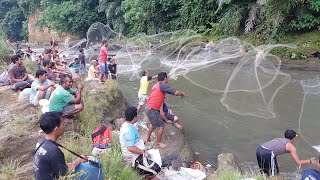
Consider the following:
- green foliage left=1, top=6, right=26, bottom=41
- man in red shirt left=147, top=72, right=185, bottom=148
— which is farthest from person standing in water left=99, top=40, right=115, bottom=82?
green foliage left=1, top=6, right=26, bottom=41

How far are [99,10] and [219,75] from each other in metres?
20.9

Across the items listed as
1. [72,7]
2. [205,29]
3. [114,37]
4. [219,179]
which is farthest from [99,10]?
[219,179]

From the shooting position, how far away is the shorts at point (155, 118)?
754 cm

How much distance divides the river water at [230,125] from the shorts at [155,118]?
4.15 ft

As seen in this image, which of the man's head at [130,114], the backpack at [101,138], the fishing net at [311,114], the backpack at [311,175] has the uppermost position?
the man's head at [130,114]

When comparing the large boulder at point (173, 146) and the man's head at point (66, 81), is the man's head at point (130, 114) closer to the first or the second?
the large boulder at point (173, 146)

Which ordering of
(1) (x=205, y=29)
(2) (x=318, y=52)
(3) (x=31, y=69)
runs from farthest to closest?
(1) (x=205, y=29) < (2) (x=318, y=52) < (3) (x=31, y=69)

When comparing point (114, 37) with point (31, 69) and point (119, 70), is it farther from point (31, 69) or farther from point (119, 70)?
point (31, 69)

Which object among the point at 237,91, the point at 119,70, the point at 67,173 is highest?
the point at 67,173

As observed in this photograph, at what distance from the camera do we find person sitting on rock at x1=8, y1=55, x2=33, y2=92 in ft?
30.5

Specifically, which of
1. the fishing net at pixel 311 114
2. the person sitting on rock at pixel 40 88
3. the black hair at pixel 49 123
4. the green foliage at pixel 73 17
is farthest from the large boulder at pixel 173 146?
the green foliage at pixel 73 17

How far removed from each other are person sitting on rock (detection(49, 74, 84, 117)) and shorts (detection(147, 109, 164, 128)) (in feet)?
4.82

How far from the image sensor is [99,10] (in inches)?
1282

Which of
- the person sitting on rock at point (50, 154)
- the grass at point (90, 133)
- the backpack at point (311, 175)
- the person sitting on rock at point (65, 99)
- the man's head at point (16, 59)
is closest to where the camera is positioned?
the person sitting on rock at point (50, 154)
